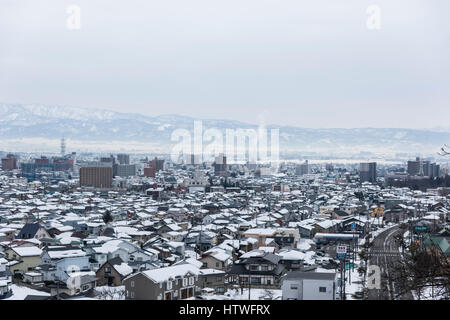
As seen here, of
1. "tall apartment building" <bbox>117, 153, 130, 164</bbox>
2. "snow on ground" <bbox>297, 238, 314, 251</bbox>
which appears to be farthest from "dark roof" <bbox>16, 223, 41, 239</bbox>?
"tall apartment building" <bbox>117, 153, 130, 164</bbox>

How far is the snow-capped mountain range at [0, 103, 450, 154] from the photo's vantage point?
23.9ft

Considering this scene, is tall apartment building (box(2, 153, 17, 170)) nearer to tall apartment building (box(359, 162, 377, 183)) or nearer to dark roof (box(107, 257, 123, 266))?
tall apartment building (box(359, 162, 377, 183))

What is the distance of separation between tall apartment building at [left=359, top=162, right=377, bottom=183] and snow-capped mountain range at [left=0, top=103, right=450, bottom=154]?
8.73 meters

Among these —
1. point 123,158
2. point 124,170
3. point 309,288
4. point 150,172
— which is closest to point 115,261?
point 309,288

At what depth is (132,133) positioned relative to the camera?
9328 millimetres

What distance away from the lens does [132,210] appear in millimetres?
9938

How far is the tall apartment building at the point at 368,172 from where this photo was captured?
19.0 metres

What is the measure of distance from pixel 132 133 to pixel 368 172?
1262 centimetres

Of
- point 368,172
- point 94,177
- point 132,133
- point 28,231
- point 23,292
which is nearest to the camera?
point 23,292

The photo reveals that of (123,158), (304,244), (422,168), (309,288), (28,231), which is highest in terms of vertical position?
(123,158)

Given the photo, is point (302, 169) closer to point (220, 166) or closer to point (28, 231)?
point (220, 166)

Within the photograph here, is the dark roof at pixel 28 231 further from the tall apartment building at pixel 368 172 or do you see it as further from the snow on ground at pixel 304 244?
the tall apartment building at pixel 368 172

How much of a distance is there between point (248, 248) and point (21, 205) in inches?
248
